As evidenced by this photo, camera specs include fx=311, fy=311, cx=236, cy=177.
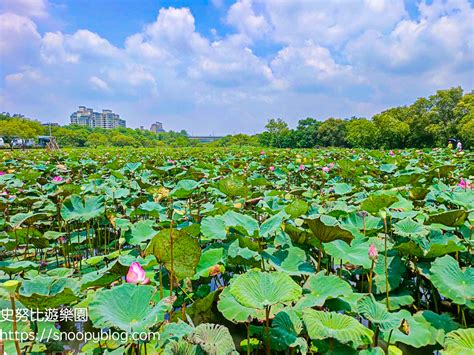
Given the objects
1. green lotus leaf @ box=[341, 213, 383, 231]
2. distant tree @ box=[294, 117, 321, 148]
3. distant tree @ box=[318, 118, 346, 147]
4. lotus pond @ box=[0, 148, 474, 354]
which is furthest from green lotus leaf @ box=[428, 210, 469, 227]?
distant tree @ box=[294, 117, 321, 148]

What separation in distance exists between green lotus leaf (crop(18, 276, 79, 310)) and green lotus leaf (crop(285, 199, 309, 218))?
101 cm

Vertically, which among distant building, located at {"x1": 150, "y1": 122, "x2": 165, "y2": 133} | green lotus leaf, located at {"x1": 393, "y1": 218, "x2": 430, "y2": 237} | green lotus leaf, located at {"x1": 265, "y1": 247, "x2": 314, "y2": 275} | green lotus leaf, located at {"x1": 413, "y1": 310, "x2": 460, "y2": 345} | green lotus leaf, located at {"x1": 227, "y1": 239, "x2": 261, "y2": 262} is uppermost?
distant building, located at {"x1": 150, "y1": 122, "x2": 165, "y2": 133}

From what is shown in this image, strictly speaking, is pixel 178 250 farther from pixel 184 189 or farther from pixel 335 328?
pixel 184 189

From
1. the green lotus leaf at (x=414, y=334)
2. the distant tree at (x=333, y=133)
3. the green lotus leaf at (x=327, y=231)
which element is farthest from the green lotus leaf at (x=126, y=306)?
the distant tree at (x=333, y=133)

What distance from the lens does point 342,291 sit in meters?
1.09

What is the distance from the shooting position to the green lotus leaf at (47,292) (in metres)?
0.95

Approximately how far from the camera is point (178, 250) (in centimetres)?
108

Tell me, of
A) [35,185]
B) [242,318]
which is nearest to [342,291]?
[242,318]

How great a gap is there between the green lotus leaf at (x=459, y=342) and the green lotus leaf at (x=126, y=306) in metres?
0.84

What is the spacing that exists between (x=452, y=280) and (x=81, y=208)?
1966mm

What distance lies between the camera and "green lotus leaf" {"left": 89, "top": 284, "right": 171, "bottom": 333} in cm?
87

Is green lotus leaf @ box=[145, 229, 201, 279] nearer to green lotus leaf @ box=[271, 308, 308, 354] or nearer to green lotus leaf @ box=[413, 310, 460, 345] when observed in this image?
green lotus leaf @ box=[271, 308, 308, 354]

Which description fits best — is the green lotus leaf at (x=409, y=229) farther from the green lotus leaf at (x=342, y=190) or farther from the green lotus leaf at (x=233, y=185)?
the green lotus leaf at (x=342, y=190)

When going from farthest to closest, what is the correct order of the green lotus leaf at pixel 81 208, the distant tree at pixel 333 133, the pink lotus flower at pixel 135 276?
1. the distant tree at pixel 333 133
2. the green lotus leaf at pixel 81 208
3. the pink lotus flower at pixel 135 276
